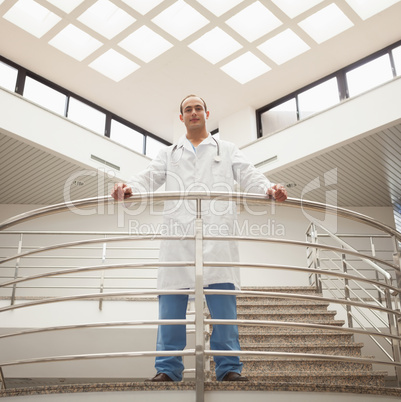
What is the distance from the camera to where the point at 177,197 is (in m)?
1.89

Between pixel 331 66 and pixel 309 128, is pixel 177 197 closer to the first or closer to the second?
pixel 309 128

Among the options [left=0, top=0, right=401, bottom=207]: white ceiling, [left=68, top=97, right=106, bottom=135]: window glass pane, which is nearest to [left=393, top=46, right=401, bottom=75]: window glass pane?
[left=0, top=0, right=401, bottom=207]: white ceiling

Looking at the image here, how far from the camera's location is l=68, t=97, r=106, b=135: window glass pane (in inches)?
323

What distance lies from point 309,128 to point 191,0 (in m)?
2.60

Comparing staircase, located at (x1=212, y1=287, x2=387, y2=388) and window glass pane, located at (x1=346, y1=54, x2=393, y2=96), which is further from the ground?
window glass pane, located at (x1=346, y1=54, x2=393, y2=96)

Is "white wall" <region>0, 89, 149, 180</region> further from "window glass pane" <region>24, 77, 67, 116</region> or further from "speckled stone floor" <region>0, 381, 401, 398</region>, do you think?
"speckled stone floor" <region>0, 381, 401, 398</region>

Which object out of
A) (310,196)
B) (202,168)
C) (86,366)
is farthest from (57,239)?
(202,168)

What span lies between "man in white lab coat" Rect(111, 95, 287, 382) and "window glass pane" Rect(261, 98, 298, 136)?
19.7 feet

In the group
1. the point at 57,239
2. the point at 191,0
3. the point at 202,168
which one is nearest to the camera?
the point at 202,168

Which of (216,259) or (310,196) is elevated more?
(310,196)

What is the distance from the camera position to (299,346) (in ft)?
11.1

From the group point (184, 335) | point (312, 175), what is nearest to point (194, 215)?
point (184, 335)

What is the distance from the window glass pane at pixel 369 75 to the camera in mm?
7164

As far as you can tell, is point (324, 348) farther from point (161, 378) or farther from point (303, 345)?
point (161, 378)
